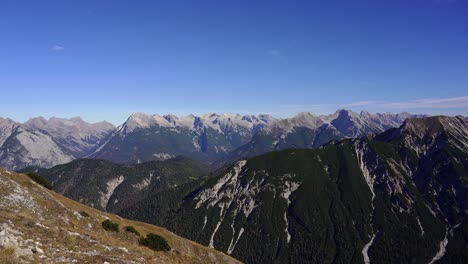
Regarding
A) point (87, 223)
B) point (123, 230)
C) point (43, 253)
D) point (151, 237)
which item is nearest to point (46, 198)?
point (87, 223)

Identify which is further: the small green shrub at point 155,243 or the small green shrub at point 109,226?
the small green shrub at point 109,226

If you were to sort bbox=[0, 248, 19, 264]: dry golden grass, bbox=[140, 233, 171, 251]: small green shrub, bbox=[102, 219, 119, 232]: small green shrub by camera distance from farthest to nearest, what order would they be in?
1. bbox=[102, 219, 119, 232]: small green shrub
2. bbox=[140, 233, 171, 251]: small green shrub
3. bbox=[0, 248, 19, 264]: dry golden grass

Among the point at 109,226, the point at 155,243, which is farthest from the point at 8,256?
the point at 109,226

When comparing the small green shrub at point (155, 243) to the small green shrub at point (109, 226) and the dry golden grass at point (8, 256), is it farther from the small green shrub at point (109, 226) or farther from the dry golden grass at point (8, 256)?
the dry golden grass at point (8, 256)

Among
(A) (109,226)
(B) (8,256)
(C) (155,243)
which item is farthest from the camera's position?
(A) (109,226)

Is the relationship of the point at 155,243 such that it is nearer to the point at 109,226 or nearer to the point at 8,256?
the point at 109,226

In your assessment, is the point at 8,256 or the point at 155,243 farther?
the point at 155,243

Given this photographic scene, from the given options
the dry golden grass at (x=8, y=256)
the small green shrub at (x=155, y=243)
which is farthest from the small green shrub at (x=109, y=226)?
the dry golden grass at (x=8, y=256)

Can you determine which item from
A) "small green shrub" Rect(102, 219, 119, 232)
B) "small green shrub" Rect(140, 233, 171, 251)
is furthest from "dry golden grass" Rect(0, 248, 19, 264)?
"small green shrub" Rect(102, 219, 119, 232)

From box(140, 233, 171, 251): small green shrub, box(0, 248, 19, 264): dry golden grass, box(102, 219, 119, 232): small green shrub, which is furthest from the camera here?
box(102, 219, 119, 232): small green shrub

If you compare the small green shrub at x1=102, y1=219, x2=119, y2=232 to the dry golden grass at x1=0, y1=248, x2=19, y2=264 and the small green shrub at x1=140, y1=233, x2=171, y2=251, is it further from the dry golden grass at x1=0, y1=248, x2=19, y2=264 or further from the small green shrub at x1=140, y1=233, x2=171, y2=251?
the dry golden grass at x1=0, y1=248, x2=19, y2=264

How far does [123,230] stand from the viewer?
77.3 meters

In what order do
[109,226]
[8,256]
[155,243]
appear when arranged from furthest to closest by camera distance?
[109,226] < [155,243] < [8,256]

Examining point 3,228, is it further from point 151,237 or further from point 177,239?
point 177,239
